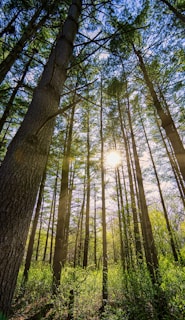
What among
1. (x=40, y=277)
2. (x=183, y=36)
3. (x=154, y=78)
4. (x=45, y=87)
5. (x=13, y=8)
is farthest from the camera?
(x=40, y=277)

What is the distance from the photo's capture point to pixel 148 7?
11.9 feet

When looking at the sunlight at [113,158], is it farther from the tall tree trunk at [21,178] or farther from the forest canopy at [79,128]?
the tall tree trunk at [21,178]

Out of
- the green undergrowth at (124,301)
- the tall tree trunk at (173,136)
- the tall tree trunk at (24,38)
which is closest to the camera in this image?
the tall tree trunk at (24,38)

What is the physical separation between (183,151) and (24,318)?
5.71 metres

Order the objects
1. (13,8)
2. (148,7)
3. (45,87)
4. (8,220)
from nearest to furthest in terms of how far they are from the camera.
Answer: (8,220), (45,87), (13,8), (148,7)

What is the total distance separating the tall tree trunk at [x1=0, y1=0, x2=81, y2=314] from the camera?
0.74m

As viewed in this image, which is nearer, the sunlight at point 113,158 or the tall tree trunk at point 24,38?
the tall tree trunk at point 24,38

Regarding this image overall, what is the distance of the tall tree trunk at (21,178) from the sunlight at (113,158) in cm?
674

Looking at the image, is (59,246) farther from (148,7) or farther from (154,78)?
(148,7)

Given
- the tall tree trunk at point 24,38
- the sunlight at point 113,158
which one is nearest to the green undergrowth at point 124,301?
the tall tree trunk at point 24,38

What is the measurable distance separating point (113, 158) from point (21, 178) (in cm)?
783

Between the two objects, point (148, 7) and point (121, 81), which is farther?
point (121, 81)

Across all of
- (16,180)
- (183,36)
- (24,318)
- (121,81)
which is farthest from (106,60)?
(24,318)

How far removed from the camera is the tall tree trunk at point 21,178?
742 millimetres
